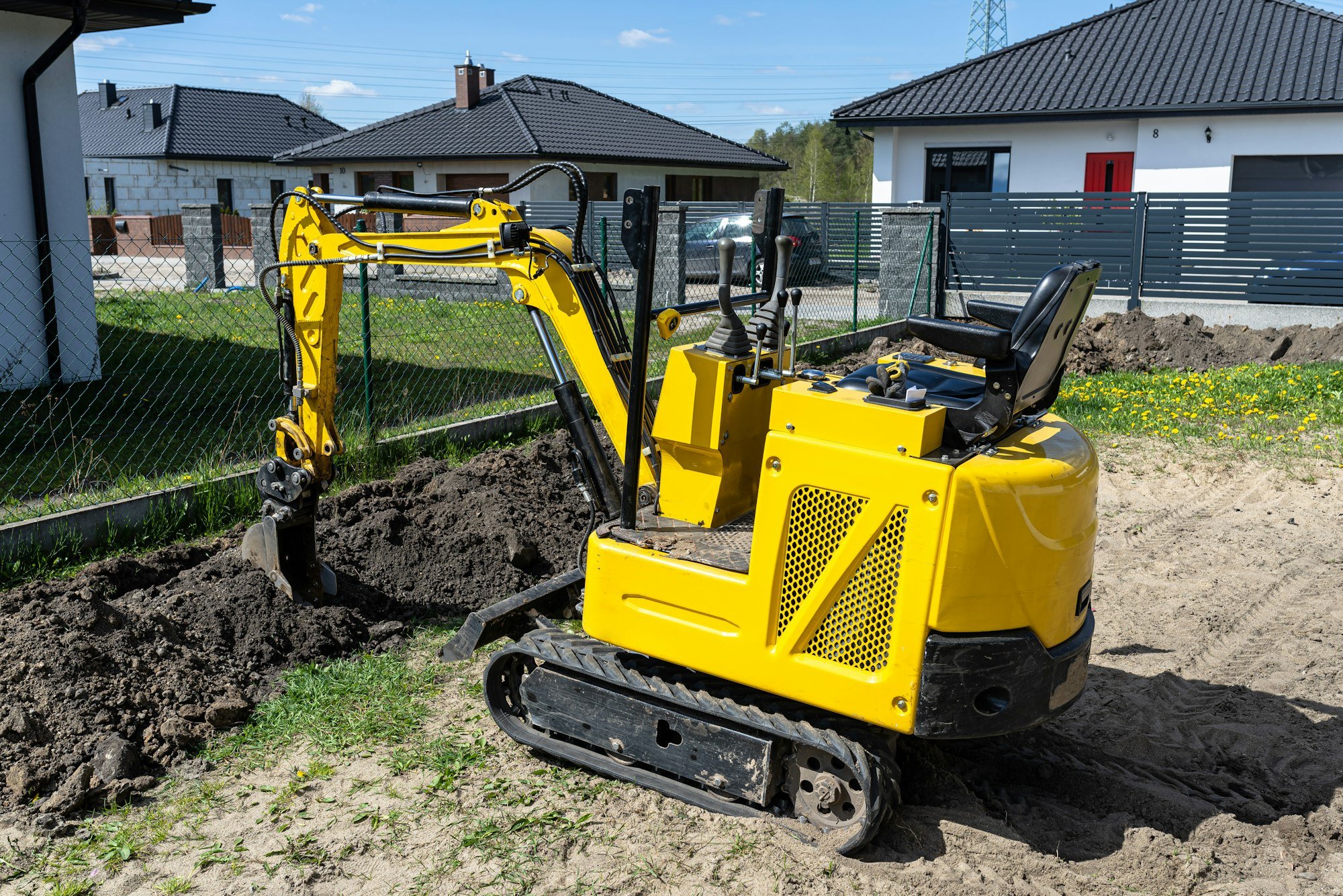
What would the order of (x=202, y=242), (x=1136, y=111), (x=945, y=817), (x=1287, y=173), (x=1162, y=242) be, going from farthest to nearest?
(x=1136, y=111)
(x=1287, y=173)
(x=202, y=242)
(x=1162, y=242)
(x=945, y=817)

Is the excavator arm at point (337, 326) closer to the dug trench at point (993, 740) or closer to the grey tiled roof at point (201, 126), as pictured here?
the dug trench at point (993, 740)

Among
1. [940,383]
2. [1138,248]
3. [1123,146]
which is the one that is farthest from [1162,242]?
[940,383]

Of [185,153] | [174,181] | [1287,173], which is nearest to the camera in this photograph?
[1287,173]

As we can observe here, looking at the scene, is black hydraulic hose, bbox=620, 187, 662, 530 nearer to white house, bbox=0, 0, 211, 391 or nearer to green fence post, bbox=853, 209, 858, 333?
white house, bbox=0, 0, 211, 391

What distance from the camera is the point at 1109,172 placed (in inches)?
856

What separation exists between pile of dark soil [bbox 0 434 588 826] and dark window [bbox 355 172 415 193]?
26235 mm

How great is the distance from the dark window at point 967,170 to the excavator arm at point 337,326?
19.7 metres

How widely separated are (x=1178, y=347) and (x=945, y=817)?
11.5 meters

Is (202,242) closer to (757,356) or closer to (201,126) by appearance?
(757,356)

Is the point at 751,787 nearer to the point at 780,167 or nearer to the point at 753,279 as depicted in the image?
the point at 753,279

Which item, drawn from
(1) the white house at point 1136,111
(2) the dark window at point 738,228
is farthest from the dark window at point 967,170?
(2) the dark window at point 738,228

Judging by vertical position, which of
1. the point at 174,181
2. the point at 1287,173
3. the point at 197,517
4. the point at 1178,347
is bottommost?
the point at 197,517

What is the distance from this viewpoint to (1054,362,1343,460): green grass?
9359 millimetres

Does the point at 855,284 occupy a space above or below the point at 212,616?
above
